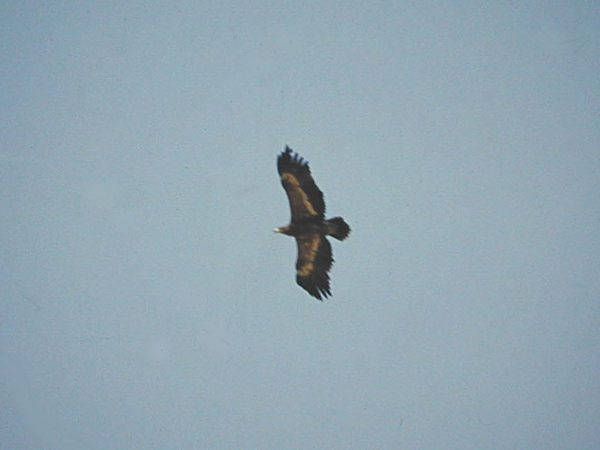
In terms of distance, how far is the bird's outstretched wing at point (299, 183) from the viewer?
728 inches

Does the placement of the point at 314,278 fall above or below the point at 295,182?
below

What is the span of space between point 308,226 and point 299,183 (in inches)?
50.0

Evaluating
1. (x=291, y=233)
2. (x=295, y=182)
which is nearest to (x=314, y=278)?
(x=291, y=233)

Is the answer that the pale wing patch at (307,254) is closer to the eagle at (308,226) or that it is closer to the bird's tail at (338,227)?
the eagle at (308,226)

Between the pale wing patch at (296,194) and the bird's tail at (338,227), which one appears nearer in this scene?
the pale wing patch at (296,194)

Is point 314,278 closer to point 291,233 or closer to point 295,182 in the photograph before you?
point 291,233

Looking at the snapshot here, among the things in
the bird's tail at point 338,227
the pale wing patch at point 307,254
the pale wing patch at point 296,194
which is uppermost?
the pale wing patch at point 296,194

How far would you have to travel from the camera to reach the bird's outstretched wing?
60.6ft

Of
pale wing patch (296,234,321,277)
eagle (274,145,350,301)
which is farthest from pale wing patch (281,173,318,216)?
pale wing patch (296,234,321,277)

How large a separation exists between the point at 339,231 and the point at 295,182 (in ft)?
5.49

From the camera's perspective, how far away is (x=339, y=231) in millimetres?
18891

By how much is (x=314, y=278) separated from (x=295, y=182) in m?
2.77

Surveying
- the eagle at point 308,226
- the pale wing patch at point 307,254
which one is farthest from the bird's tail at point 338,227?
the pale wing patch at point 307,254

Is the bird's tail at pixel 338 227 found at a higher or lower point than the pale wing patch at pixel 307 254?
higher
